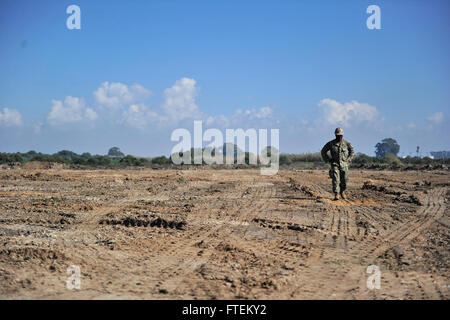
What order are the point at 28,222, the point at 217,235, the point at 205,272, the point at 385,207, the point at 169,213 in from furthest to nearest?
1. the point at 385,207
2. the point at 169,213
3. the point at 28,222
4. the point at 217,235
5. the point at 205,272

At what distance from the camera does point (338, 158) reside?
1409 centimetres

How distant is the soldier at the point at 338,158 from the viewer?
13961mm

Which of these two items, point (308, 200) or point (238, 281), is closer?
point (238, 281)

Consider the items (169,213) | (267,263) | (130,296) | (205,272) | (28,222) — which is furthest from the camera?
(169,213)

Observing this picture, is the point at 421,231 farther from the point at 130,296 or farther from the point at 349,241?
the point at 130,296

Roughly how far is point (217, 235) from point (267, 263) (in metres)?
2.24

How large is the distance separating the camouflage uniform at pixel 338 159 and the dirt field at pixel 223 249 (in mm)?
1004

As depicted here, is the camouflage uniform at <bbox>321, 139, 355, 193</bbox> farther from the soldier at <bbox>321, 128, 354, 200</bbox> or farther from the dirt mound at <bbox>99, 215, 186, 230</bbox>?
the dirt mound at <bbox>99, 215, 186, 230</bbox>

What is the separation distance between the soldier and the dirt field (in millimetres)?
999

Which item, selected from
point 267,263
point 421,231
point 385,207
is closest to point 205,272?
point 267,263

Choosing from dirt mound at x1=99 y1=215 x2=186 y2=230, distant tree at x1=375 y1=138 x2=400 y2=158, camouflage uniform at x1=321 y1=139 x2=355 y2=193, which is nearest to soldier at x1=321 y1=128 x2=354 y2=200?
camouflage uniform at x1=321 y1=139 x2=355 y2=193

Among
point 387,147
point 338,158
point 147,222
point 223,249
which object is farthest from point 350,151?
point 387,147

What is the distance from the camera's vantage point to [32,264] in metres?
6.16

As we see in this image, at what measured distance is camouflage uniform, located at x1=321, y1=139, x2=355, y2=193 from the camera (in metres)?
14.0
